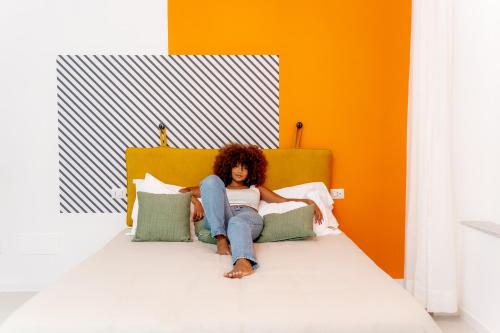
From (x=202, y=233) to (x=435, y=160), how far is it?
5.14ft

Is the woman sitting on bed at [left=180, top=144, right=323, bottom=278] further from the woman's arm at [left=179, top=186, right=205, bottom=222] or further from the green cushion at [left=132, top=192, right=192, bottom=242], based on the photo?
the green cushion at [left=132, top=192, right=192, bottom=242]

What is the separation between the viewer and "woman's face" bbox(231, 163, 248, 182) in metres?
3.32

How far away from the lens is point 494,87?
2.75m

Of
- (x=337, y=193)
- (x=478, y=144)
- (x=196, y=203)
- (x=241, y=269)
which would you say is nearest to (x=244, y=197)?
(x=196, y=203)

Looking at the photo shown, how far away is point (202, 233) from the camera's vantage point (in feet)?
9.93

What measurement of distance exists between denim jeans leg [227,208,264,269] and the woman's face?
0.91 ft

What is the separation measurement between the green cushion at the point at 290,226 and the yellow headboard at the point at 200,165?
1.85 ft

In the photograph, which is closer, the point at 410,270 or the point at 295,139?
the point at 410,270

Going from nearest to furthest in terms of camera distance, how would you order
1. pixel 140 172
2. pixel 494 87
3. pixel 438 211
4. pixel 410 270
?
pixel 494 87
pixel 438 211
pixel 410 270
pixel 140 172

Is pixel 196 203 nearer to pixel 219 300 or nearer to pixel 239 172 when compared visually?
pixel 239 172

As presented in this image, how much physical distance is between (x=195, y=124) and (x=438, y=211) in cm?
191

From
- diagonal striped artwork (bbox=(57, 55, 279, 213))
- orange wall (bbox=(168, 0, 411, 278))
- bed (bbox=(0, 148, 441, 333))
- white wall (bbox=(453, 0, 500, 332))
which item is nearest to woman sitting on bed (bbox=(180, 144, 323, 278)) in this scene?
bed (bbox=(0, 148, 441, 333))
